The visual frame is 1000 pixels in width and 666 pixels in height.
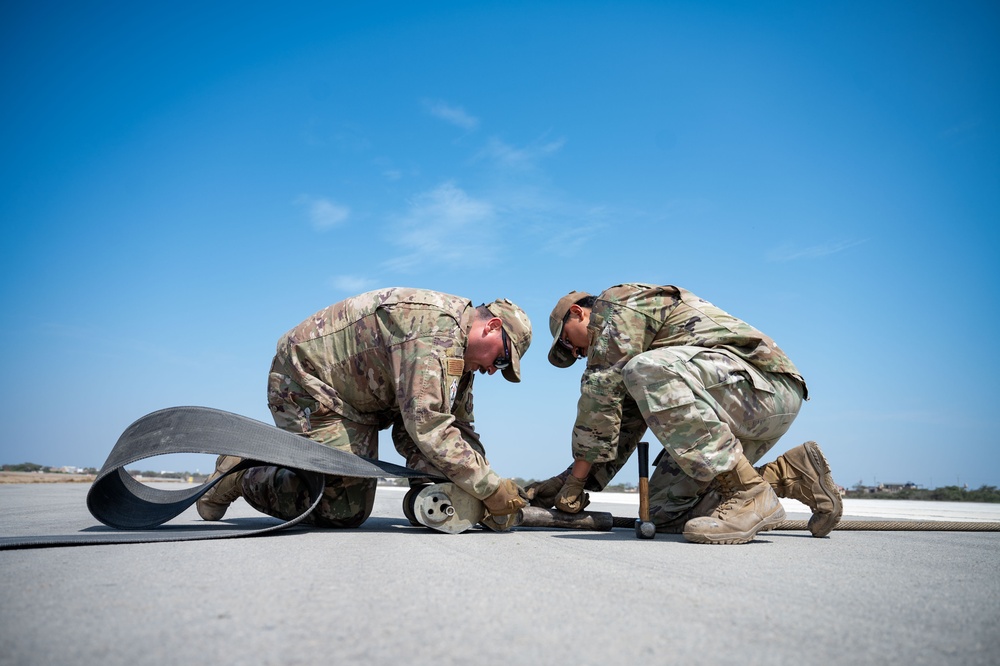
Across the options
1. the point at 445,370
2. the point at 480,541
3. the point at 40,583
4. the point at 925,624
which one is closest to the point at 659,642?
the point at 925,624

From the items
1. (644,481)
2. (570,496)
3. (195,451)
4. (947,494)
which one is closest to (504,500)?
(570,496)

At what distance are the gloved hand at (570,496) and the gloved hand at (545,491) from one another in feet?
0.72

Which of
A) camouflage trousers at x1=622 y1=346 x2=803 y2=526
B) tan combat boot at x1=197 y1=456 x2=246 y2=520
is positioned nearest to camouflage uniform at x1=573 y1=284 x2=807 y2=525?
camouflage trousers at x1=622 y1=346 x2=803 y2=526

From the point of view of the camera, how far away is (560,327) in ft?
16.6

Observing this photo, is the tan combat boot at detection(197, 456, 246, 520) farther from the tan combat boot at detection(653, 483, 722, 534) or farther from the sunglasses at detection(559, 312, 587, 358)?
the tan combat boot at detection(653, 483, 722, 534)

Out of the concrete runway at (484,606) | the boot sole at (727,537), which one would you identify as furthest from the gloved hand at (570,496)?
the concrete runway at (484,606)

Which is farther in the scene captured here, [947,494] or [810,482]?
[947,494]

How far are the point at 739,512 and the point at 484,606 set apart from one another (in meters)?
2.49

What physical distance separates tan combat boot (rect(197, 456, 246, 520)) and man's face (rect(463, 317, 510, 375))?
182cm

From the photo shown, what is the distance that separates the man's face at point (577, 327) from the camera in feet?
16.4

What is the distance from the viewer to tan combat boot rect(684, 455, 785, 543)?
3768 millimetres

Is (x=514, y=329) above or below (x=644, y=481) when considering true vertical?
above

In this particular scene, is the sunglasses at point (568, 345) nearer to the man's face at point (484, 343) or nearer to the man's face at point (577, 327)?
the man's face at point (577, 327)

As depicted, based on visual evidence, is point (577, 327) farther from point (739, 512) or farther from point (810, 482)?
point (810, 482)
